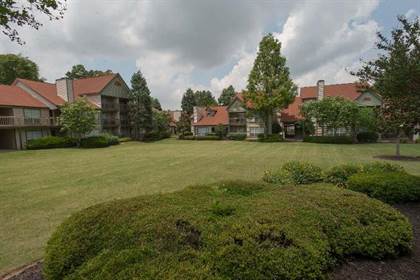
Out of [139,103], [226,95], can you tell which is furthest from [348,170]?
[226,95]

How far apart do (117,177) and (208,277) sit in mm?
9905

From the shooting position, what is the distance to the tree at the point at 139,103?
4106 cm

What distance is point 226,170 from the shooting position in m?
12.9

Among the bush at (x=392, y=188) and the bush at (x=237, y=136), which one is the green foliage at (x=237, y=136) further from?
the bush at (x=392, y=188)

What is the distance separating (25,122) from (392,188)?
115ft

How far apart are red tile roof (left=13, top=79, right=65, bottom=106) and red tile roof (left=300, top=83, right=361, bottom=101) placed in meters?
37.8

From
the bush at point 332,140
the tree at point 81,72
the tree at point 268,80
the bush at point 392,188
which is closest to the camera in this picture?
the bush at point 392,188

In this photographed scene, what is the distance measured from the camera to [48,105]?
32156 mm

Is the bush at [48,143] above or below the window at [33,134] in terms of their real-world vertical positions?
below

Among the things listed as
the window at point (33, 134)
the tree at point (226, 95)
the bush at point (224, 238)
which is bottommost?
the bush at point (224, 238)

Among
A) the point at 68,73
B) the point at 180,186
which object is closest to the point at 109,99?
the point at 68,73

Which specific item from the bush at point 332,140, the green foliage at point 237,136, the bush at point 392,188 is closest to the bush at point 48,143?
the green foliage at point 237,136

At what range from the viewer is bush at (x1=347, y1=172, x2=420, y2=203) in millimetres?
6254

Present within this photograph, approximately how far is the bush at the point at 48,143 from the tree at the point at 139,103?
1262cm
